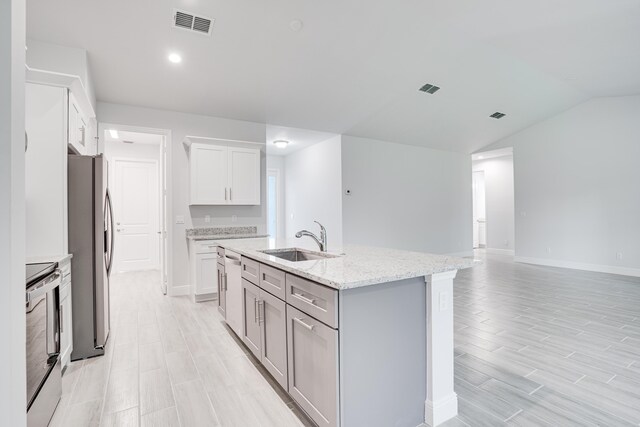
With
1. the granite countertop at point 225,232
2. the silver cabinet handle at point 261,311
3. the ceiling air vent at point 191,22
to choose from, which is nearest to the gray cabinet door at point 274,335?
the silver cabinet handle at point 261,311

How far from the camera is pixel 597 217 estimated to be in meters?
6.24

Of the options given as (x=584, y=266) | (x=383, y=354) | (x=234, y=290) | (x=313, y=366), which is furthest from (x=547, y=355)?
(x=584, y=266)

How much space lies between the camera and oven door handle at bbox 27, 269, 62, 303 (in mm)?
1642

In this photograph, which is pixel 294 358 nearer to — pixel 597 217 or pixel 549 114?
pixel 597 217

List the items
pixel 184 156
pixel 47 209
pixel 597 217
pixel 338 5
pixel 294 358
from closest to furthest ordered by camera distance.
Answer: pixel 294 358 → pixel 47 209 → pixel 338 5 → pixel 184 156 → pixel 597 217

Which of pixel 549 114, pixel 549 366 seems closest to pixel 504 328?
pixel 549 366

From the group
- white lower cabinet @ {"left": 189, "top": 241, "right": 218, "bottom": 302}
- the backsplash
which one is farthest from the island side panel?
the backsplash

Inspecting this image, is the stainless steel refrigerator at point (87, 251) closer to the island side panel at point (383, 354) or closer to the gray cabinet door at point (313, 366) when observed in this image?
the gray cabinet door at point (313, 366)

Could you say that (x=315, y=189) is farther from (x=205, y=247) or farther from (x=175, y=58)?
(x=175, y=58)

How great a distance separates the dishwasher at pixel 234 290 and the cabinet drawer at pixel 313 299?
3.46ft

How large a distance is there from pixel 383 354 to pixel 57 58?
4038 millimetres

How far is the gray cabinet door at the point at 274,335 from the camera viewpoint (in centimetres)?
200

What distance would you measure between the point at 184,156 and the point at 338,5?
301cm

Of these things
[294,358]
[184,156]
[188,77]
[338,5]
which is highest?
[338,5]
